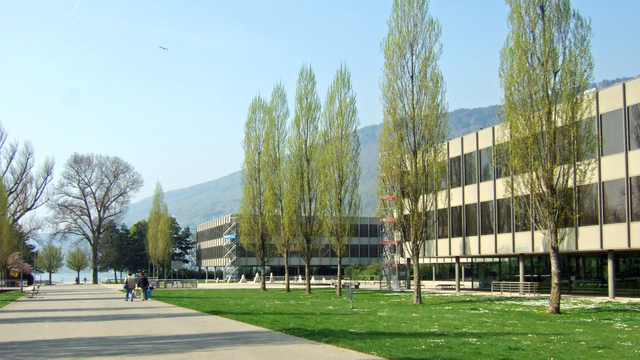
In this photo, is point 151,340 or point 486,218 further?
point 486,218

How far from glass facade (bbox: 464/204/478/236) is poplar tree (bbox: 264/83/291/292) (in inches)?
515

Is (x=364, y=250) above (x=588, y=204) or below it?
below

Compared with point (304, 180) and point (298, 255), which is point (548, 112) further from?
point (298, 255)

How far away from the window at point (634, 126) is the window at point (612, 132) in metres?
0.47

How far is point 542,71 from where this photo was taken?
978 inches

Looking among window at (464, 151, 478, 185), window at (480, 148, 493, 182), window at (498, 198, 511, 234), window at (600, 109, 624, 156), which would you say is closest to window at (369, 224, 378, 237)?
window at (464, 151, 478, 185)

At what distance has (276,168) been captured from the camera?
48250 millimetres

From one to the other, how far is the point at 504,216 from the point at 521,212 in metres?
9.52

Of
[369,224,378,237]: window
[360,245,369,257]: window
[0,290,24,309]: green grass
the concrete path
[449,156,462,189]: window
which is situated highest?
[449,156,462,189]: window

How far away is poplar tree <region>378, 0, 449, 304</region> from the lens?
29812 millimetres

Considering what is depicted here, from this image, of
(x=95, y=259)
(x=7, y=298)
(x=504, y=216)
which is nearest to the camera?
(x=504, y=216)

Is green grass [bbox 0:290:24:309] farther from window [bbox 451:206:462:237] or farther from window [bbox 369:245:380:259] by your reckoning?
window [bbox 369:245:380:259]

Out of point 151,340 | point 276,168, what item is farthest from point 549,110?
point 276,168

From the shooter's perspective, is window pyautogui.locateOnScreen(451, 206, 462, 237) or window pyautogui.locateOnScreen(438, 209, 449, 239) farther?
window pyautogui.locateOnScreen(438, 209, 449, 239)
